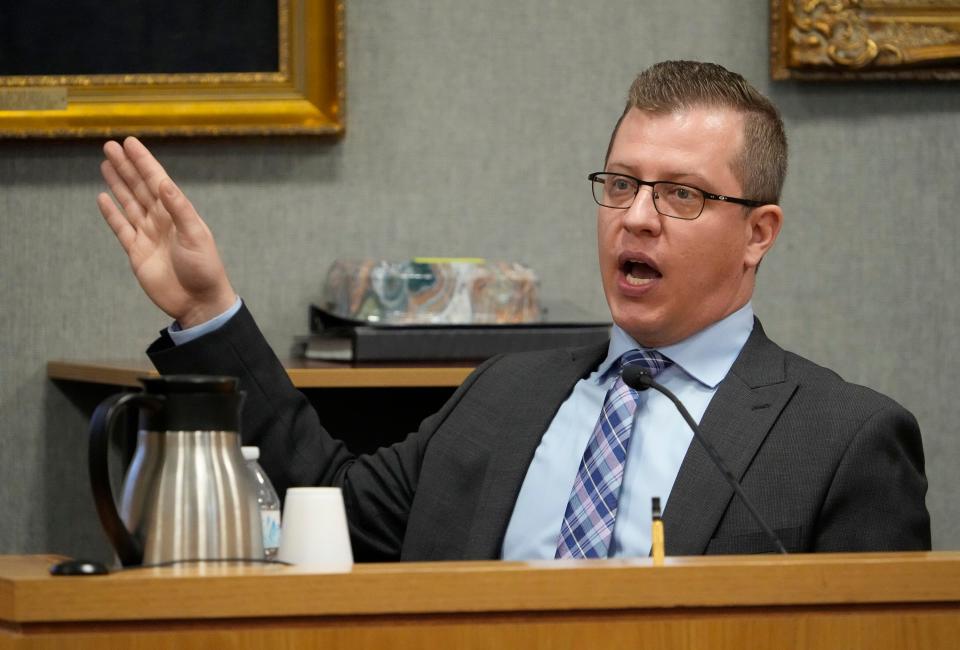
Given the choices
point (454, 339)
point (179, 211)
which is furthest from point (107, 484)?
point (454, 339)

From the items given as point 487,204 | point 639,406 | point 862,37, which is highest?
point 862,37

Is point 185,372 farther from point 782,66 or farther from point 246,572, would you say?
point 782,66

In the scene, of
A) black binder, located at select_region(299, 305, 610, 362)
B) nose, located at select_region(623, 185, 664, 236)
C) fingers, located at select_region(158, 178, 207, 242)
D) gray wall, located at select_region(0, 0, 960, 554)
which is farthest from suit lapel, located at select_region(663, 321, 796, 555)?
gray wall, located at select_region(0, 0, 960, 554)

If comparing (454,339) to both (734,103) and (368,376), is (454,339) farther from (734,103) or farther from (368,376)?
(734,103)

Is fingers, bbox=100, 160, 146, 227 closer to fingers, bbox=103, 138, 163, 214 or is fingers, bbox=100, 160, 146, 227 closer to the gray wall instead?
fingers, bbox=103, 138, 163, 214

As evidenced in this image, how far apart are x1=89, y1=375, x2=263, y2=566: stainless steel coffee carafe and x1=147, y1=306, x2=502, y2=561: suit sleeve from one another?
0.47m

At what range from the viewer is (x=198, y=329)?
163 cm

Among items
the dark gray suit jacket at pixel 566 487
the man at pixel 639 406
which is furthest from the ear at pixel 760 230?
the dark gray suit jacket at pixel 566 487

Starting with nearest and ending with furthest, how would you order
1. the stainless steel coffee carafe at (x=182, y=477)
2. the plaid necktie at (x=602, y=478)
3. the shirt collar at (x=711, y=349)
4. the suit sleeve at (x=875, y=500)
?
the stainless steel coffee carafe at (x=182, y=477), the suit sleeve at (x=875, y=500), the plaid necktie at (x=602, y=478), the shirt collar at (x=711, y=349)

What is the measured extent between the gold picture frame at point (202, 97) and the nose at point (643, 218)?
3.10 feet

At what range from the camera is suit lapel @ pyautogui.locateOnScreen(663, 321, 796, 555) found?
1.56 metres

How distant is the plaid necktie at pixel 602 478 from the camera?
164cm

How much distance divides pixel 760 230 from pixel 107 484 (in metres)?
1.11

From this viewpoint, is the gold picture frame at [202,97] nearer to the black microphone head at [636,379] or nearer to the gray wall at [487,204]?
the gray wall at [487,204]
